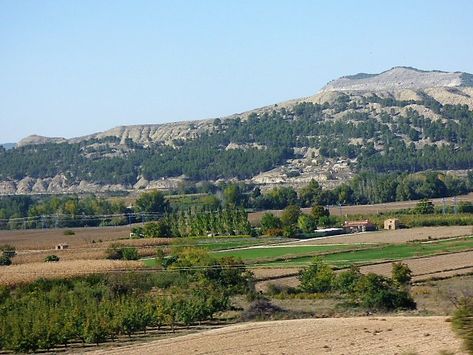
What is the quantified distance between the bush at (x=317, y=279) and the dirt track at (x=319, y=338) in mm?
10869

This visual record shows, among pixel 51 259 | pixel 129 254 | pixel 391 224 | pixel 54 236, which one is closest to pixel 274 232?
pixel 391 224

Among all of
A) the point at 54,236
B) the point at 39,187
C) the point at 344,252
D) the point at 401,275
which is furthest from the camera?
the point at 39,187

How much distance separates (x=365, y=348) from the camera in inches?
1133

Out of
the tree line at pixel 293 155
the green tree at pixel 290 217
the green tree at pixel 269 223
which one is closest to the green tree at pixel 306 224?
the green tree at pixel 290 217

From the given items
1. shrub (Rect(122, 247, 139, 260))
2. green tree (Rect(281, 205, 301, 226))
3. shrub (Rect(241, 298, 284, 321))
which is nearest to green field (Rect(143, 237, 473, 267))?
shrub (Rect(122, 247, 139, 260))

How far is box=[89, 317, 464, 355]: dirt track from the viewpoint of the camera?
2883 cm

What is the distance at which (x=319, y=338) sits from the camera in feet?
104

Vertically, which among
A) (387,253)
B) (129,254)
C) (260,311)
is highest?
(260,311)

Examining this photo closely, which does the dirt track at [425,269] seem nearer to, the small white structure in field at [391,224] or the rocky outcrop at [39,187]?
the small white structure in field at [391,224]

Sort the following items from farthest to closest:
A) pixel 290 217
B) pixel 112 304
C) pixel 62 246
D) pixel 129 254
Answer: pixel 290 217
pixel 62 246
pixel 129 254
pixel 112 304

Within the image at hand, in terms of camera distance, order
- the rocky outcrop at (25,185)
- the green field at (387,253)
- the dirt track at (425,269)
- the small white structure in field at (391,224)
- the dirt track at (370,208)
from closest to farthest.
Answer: the dirt track at (425,269) < the green field at (387,253) < the small white structure in field at (391,224) < the dirt track at (370,208) < the rocky outcrop at (25,185)

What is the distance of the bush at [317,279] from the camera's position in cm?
4750

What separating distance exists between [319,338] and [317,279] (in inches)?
636

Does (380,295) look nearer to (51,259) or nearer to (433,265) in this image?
(433,265)
